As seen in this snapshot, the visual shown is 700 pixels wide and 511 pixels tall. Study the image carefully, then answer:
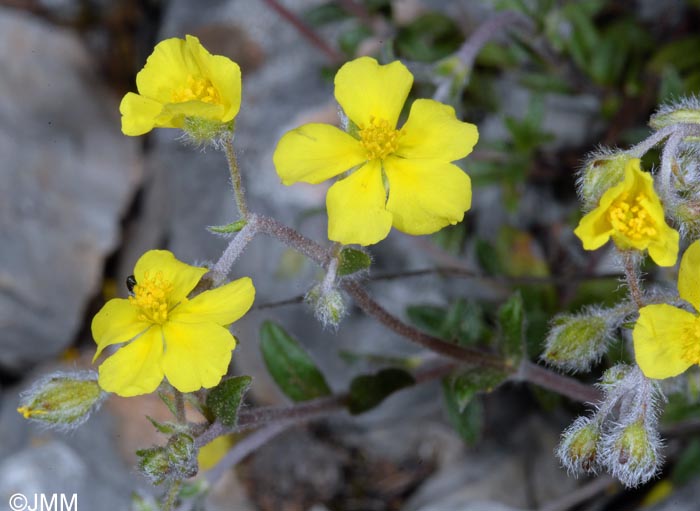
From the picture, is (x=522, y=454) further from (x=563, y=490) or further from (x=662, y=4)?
(x=662, y=4)

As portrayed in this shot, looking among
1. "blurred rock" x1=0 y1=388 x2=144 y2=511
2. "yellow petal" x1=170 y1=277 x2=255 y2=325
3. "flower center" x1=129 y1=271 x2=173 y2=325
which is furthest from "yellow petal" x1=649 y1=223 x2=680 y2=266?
"blurred rock" x1=0 y1=388 x2=144 y2=511

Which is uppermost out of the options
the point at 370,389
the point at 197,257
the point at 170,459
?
the point at 170,459

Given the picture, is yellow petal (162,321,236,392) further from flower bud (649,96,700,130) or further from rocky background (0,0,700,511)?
rocky background (0,0,700,511)

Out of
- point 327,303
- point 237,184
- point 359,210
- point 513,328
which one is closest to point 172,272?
point 237,184

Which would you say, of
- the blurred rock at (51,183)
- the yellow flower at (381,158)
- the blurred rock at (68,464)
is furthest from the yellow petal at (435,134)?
the blurred rock at (51,183)

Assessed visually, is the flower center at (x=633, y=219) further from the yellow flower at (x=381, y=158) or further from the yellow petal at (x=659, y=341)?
the yellow flower at (x=381, y=158)

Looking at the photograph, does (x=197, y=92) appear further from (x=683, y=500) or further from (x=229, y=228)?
(x=683, y=500)

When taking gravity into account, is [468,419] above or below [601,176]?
below
